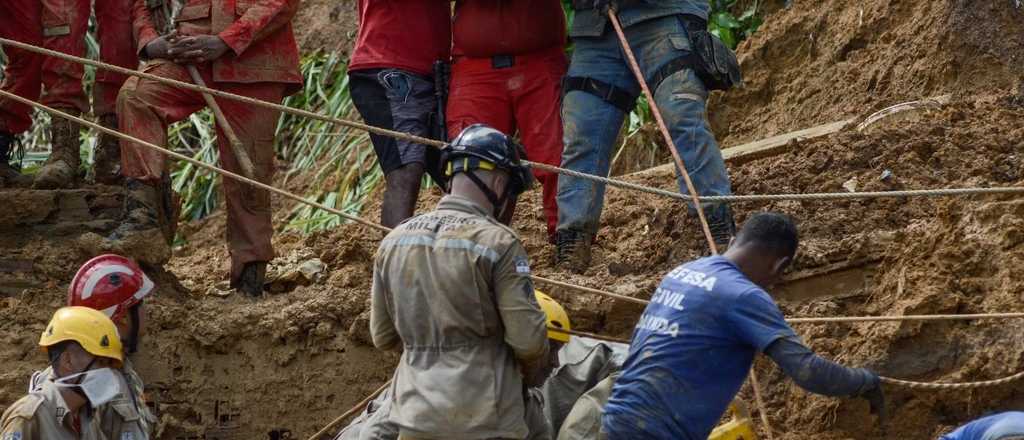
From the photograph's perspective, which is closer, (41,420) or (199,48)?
(41,420)

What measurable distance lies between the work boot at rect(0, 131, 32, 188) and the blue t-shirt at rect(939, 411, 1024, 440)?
5.38 metres

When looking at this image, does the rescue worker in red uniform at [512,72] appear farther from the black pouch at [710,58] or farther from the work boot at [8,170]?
the work boot at [8,170]

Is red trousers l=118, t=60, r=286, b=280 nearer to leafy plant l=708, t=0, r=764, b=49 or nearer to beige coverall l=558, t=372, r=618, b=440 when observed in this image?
beige coverall l=558, t=372, r=618, b=440

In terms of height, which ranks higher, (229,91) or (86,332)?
(229,91)

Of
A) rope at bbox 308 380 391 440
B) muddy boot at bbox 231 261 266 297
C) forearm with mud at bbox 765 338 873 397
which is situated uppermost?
forearm with mud at bbox 765 338 873 397

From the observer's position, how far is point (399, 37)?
8477mm

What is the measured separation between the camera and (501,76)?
8.34 m

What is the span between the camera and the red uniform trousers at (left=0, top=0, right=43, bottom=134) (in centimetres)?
902

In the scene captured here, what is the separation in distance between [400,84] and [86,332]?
2.33m

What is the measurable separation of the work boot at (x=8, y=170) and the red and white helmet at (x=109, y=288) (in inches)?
72.6

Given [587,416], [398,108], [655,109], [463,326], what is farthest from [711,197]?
[398,108]

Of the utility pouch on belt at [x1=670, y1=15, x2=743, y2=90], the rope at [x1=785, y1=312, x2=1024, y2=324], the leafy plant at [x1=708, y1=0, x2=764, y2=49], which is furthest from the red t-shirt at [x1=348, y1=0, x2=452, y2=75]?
the leafy plant at [x1=708, y1=0, x2=764, y2=49]

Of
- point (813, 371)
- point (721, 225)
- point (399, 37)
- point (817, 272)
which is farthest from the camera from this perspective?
point (399, 37)

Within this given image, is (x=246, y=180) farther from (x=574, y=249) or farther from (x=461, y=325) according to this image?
(x=461, y=325)
